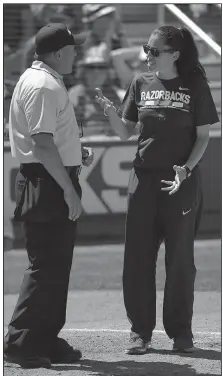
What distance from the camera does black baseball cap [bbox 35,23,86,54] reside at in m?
5.19

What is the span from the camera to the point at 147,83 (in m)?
5.61

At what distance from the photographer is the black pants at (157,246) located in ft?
18.4

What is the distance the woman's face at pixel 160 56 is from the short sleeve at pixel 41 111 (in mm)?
762

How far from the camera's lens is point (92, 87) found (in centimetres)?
1270

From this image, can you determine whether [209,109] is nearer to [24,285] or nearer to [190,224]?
[190,224]

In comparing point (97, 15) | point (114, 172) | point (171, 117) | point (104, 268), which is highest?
point (97, 15)

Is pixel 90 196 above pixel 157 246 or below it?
below

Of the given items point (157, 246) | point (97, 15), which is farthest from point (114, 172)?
point (157, 246)

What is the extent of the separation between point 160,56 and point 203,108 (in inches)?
15.2

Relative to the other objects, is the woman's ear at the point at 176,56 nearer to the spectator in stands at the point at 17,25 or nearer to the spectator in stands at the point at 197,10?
the spectator in stands at the point at 17,25

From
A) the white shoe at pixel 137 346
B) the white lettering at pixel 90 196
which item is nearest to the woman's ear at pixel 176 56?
the white shoe at pixel 137 346

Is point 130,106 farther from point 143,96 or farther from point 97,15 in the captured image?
point 97,15

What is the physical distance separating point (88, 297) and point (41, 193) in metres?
3.28

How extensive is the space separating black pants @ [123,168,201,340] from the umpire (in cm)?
50
